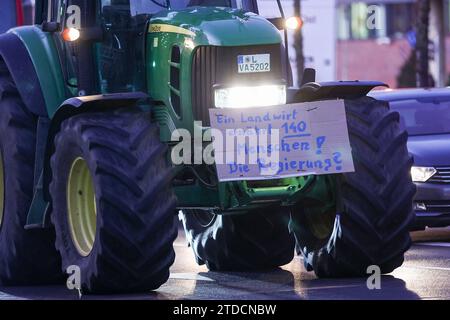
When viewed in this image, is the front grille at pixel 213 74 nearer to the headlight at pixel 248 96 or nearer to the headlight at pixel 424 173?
the headlight at pixel 248 96

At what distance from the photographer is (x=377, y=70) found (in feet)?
285

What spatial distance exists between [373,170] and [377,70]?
75.3m

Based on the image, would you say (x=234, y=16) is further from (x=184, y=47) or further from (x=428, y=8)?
(x=428, y=8)

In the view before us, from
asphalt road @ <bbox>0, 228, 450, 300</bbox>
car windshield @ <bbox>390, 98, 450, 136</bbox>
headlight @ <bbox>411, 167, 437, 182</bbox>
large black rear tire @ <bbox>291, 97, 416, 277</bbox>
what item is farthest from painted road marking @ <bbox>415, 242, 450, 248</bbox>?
large black rear tire @ <bbox>291, 97, 416, 277</bbox>

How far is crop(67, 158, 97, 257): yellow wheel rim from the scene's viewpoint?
11.9 metres

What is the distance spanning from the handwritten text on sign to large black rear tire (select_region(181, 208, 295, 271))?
1.44 metres

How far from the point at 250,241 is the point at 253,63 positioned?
2.06 meters

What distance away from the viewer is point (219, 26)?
11961 millimetres

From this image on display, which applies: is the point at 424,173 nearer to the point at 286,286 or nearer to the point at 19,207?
the point at 286,286

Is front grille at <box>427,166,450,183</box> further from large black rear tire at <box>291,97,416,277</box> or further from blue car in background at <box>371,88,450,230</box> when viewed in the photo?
large black rear tire at <box>291,97,416,277</box>

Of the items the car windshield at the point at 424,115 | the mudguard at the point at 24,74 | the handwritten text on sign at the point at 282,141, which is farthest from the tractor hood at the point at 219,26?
the car windshield at the point at 424,115

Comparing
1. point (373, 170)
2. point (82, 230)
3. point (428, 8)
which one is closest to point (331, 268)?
point (373, 170)
